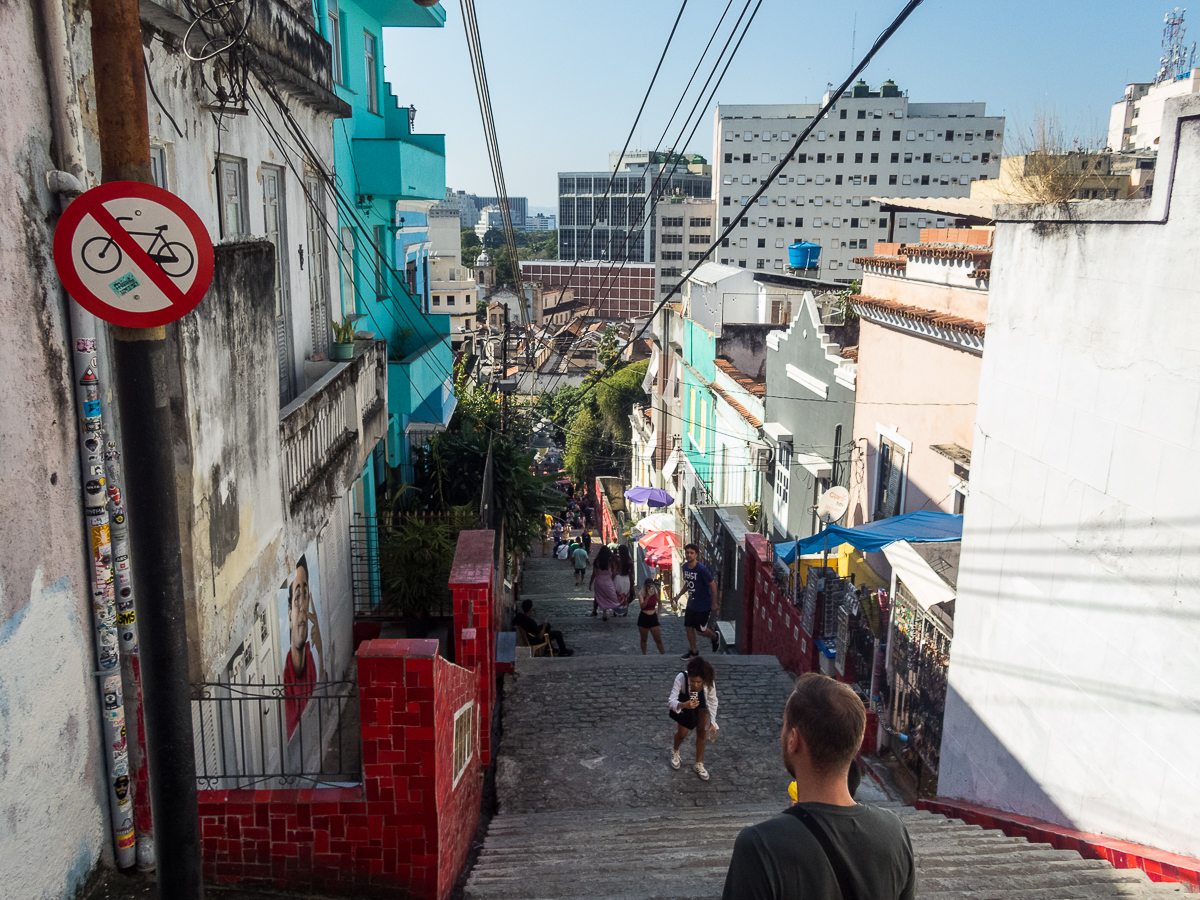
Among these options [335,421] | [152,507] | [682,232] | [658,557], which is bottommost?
[658,557]

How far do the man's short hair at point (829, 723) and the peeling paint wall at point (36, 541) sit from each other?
120 inches

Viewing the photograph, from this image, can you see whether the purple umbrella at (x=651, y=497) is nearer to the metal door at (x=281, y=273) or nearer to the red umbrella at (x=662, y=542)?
the red umbrella at (x=662, y=542)

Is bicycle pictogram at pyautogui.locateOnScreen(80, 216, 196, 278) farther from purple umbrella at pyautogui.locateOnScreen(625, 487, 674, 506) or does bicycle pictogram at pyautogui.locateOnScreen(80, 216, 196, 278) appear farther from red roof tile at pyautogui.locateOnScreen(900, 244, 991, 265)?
purple umbrella at pyautogui.locateOnScreen(625, 487, 674, 506)

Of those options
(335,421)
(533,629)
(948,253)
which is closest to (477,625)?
(335,421)

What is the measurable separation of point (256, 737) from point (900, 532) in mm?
7712

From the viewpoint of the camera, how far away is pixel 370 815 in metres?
5.11

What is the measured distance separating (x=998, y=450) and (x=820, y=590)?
4.26 metres

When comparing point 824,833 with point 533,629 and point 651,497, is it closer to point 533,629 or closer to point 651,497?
point 533,629

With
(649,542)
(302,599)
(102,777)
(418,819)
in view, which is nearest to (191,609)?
(102,777)

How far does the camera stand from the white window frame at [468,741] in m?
5.94

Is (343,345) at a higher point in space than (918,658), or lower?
higher

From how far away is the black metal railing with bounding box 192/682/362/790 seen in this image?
527cm

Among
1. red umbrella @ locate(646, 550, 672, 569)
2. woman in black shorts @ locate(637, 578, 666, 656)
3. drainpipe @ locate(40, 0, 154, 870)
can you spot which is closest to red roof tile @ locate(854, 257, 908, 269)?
woman in black shorts @ locate(637, 578, 666, 656)

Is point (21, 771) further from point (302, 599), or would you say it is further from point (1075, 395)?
point (1075, 395)
